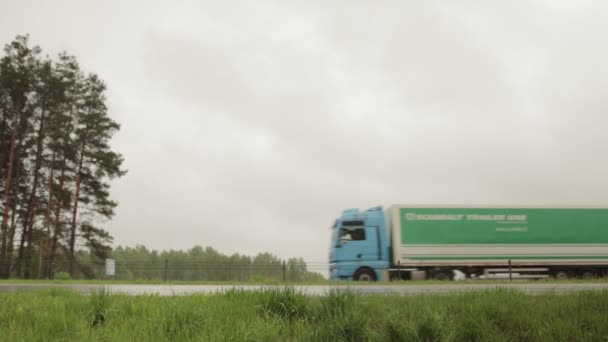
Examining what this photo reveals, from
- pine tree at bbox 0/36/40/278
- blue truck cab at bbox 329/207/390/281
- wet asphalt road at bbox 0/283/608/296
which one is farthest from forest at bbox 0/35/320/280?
wet asphalt road at bbox 0/283/608/296

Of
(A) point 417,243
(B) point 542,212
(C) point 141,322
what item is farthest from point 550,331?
(B) point 542,212

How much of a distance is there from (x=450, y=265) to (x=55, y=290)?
1706cm

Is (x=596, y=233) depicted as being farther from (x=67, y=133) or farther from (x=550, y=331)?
(x=67, y=133)

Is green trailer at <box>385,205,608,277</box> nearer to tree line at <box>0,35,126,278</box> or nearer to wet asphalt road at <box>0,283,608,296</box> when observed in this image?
wet asphalt road at <box>0,283,608,296</box>

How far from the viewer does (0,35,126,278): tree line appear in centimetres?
2925

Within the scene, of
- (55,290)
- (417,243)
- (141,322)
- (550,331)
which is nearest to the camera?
(550,331)

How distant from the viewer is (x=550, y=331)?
5516 millimetres

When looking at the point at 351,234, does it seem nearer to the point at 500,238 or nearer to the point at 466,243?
the point at 466,243

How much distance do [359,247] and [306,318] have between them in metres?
15.3

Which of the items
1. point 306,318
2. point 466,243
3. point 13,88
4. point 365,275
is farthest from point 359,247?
point 13,88

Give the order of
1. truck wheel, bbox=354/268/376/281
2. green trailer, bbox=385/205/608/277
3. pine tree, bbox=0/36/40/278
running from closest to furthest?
truck wheel, bbox=354/268/376/281 < green trailer, bbox=385/205/608/277 < pine tree, bbox=0/36/40/278

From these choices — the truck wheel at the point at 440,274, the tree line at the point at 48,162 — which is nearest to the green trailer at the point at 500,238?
the truck wheel at the point at 440,274

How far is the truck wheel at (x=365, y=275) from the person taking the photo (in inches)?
813

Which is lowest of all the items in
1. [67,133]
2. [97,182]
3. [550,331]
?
[550,331]
